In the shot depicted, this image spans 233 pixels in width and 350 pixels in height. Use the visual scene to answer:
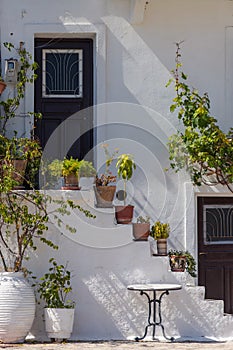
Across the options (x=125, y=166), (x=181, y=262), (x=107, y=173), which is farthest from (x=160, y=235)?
(x=107, y=173)

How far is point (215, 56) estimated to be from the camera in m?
12.5

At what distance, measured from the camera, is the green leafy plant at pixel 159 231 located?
11625 millimetres

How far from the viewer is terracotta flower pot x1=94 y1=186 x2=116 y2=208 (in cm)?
1154

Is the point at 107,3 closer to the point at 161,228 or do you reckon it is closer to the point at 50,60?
the point at 50,60

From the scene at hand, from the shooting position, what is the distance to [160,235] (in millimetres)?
11625

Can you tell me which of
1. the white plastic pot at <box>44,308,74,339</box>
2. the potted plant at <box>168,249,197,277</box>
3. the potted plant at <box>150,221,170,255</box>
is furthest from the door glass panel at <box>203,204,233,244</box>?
the white plastic pot at <box>44,308,74,339</box>

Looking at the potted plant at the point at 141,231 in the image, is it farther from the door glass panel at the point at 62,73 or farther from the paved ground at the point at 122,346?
the door glass panel at the point at 62,73

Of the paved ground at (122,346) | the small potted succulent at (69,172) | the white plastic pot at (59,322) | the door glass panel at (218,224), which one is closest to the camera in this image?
the paved ground at (122,346)

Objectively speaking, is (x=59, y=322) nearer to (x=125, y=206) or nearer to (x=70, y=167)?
(x=125, y=206)

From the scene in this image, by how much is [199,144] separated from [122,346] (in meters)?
2.72

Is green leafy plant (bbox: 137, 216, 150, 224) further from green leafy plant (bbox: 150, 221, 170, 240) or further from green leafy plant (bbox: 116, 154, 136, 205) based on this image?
green leafy plant (bbox: 116, 154, 136, 205)

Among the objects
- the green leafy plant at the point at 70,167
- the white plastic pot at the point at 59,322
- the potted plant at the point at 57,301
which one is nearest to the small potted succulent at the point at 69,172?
the green leafy plant at the point at 70,167

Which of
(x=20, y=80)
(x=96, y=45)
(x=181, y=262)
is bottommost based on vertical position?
(x=181, y=262)

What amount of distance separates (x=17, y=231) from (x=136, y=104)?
242 cm
